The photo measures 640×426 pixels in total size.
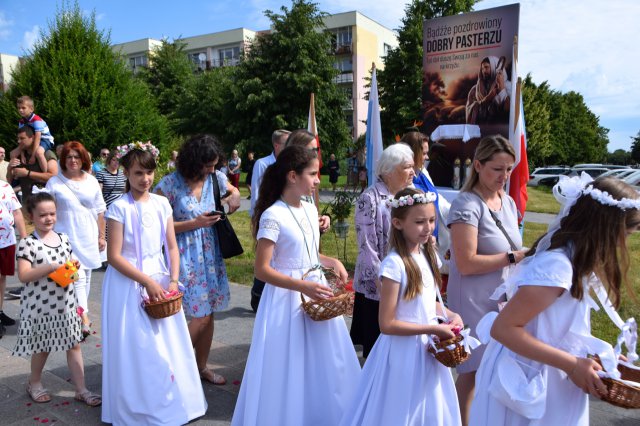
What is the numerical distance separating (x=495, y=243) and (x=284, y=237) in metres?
1.30

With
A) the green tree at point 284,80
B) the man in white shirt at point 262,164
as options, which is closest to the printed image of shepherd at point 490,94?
the man in white shirt at point 262,164

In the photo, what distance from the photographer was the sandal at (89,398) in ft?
12.4

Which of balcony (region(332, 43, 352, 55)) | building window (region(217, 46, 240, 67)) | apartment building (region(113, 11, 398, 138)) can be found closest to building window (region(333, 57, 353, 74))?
apartment building (region(113, 11, 398, 138))

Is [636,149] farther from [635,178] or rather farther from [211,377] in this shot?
[211,377]

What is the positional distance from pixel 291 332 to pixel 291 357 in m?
0.15

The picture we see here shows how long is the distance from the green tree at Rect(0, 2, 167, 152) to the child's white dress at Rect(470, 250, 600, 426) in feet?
48.4

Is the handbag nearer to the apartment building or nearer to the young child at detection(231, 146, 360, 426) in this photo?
the young child at detection(231, 146, 360, 426)

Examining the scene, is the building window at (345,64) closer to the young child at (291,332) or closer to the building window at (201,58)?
the building window at (201,58)

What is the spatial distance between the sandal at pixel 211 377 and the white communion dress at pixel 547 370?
8.73 feet

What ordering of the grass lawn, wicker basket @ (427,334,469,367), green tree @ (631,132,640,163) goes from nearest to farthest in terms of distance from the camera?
wicker basket @ (427,334,469,367) < the grass lawn < green tree @ (631,132,640,163)

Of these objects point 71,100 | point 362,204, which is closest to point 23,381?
point 362,204

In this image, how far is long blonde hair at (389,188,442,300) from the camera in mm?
2646

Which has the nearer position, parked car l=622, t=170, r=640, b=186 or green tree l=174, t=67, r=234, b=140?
parked car l=622, t=170, r=640, b=186

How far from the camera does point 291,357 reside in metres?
3.06
